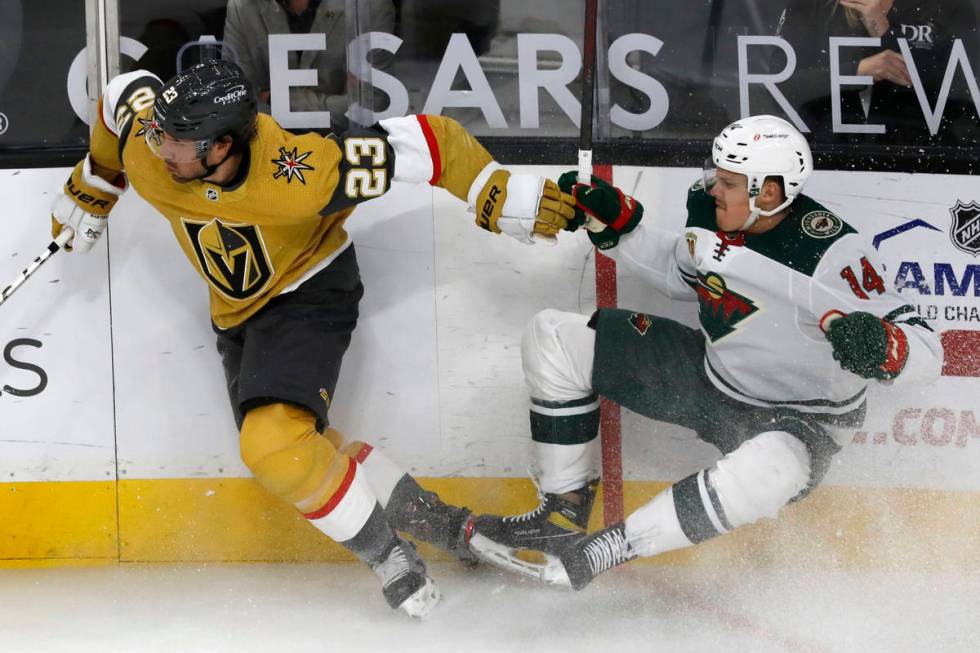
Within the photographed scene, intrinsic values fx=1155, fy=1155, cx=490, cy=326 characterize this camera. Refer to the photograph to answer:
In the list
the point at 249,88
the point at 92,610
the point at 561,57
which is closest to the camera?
the point at 249,88

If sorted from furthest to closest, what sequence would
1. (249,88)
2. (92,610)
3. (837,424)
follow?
(92,610) → (837,424) → (249,88)

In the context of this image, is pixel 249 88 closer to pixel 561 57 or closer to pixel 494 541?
pixel 561 57

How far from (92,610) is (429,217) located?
1371 millimetres

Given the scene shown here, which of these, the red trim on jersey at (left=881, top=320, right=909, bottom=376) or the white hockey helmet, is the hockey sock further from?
the red trim on jersey at (left=881, top=320, right=909, bottom=376)

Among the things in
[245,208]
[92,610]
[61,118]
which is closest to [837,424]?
[245,208]

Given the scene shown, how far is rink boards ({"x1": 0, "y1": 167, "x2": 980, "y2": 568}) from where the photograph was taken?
3.20 metres

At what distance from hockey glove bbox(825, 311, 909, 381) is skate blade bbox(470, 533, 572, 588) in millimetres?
858

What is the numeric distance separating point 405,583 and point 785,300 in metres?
1.16

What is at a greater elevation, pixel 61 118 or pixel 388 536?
pixel 61 118

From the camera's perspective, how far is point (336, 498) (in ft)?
9.18

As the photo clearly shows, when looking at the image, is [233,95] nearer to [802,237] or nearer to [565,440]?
[565,440]

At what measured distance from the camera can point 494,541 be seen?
3057 mm

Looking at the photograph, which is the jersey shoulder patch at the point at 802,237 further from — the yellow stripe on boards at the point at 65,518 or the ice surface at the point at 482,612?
the yellow stripe on boards at the point at 65,518

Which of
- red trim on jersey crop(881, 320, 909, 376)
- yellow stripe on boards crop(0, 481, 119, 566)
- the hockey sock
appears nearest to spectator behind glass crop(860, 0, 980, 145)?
red trim on jersey crop(881, 320, 909, 376)
